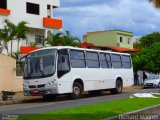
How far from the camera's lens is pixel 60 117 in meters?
14.2

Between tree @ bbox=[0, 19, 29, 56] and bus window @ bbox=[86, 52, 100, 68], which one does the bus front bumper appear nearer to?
bus window @ bbox=[86, 52, 100, 68]

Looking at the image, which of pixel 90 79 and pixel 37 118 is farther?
pixel 90 79

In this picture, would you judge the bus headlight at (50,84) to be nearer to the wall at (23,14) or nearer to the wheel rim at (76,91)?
the wheel rim at (76,91)

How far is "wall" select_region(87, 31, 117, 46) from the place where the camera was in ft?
241

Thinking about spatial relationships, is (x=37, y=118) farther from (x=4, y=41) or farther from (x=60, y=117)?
(x=4, y=41)

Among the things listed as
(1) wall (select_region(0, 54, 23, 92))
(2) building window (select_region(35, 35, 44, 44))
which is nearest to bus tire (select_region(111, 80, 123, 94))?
(1) wall (select_region(0, 54, 23, 92))

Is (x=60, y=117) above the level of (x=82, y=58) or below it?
below

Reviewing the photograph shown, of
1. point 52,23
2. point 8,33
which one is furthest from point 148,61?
point 8,33

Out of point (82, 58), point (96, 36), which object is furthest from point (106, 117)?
point (96, 36)

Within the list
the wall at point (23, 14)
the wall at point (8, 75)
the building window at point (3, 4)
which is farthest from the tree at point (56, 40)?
the wall at point (8, 75)

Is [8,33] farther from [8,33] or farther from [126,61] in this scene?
[126,61]

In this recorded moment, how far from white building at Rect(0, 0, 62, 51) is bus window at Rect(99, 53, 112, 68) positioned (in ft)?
56.4

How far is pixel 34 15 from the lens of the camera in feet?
169

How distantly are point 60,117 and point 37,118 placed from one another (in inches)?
28.6
